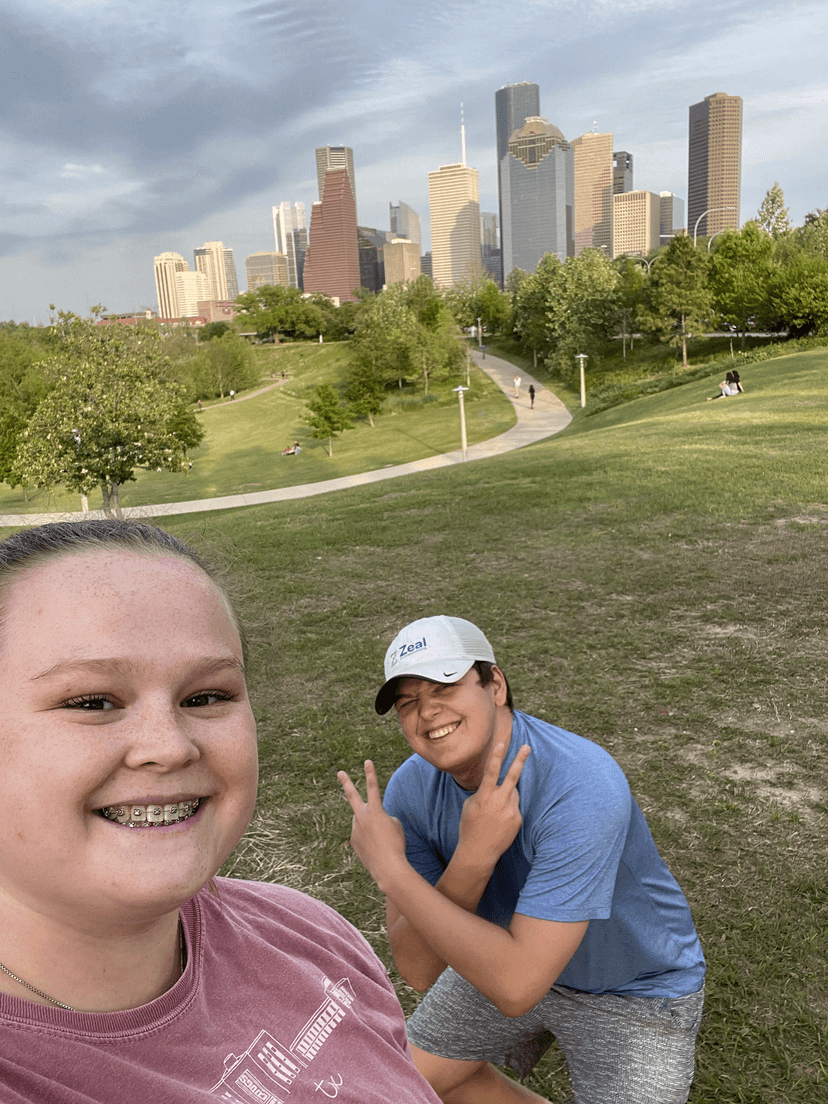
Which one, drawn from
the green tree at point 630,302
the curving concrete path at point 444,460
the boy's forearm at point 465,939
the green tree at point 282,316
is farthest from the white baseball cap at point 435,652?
the green tree at point 282,316

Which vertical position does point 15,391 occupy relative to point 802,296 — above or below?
below

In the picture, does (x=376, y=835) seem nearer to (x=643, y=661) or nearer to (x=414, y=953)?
(x=414, y=953)

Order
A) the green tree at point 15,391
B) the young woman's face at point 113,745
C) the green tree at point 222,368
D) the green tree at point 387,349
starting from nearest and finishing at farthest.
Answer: the young woman's face at point 113,745 < the green tree at point 15,391 < the green tree at point 387,349 < the green tree at point 222,368

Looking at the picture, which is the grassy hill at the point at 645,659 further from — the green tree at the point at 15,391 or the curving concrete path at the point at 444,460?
the green tree at the point at 15,391

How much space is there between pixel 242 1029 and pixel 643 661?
224 inches

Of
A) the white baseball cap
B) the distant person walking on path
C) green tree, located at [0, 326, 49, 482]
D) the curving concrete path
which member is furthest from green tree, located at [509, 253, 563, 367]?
the white baseball cap

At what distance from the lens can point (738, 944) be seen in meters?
3.71

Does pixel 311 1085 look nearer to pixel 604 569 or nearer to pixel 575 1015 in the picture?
pixel 575 1015

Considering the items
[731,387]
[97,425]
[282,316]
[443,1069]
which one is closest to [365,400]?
[97,425]

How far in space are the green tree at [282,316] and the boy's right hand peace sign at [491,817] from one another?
→ 361ft

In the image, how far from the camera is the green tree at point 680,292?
4534 centimetres

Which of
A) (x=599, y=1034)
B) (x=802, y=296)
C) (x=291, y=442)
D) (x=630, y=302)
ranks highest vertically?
(x=630, y=302)

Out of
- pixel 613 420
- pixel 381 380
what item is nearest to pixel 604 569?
pixel 613 420

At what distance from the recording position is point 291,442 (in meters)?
49.9
